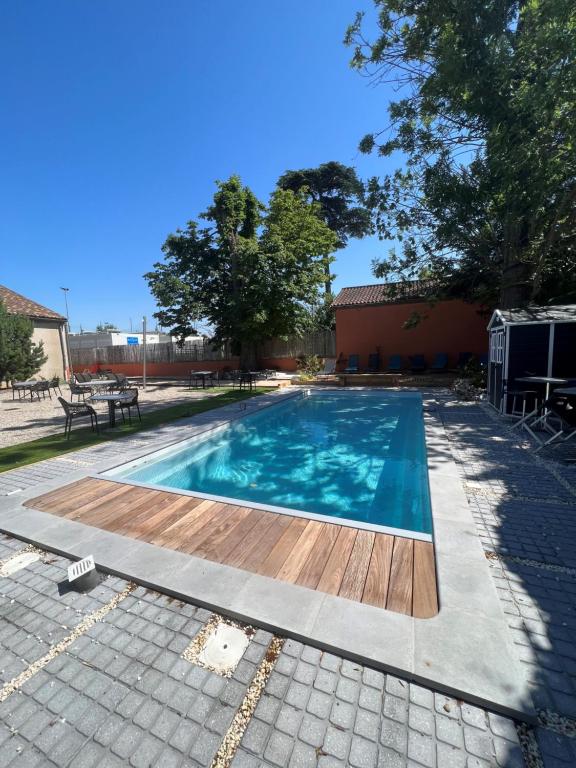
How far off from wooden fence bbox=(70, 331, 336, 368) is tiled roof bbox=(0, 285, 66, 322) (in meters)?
3.94

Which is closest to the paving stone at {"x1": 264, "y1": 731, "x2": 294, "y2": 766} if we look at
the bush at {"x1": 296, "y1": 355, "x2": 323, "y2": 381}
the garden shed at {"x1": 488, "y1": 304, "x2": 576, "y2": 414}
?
the garden shed at {"x1": 488, "y1": 304, "x2": 576, "y2": 414}

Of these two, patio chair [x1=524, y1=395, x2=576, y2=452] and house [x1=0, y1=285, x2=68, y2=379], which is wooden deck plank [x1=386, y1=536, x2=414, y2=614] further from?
house [x1=0, y1=285, x2=68, y2=379]

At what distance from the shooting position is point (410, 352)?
53.8 ft

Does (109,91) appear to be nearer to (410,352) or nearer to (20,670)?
(20,670)

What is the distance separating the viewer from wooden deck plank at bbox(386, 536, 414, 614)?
7.47 ft

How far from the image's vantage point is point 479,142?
31.2 ft

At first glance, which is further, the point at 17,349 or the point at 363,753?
the point at 17,349

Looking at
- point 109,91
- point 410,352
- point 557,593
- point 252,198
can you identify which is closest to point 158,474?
point 557,593

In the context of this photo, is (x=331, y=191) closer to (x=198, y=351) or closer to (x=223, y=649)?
(x=198, y=351)

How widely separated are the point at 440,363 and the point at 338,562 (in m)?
14.3

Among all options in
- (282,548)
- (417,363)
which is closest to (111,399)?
(282,548)

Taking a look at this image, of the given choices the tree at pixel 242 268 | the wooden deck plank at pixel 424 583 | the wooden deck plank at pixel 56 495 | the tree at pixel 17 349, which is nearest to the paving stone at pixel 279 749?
the wooden deck plank at pixel 424 583

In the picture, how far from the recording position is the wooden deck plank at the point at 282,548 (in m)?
2.68

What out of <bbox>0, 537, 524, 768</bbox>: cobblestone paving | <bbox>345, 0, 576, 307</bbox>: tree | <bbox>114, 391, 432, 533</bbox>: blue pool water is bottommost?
<bbox>114, 391, 432, 533</bbox>: blue pool water
